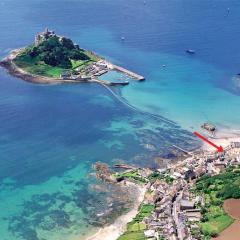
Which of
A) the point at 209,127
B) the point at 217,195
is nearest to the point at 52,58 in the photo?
the point at 209,127

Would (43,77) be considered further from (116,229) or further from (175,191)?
(116,229)

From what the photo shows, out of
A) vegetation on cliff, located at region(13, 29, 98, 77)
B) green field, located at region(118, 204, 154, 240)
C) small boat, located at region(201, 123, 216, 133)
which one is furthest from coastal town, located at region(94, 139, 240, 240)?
vegetation on cliff, located at region(13, 29, 98, 77)

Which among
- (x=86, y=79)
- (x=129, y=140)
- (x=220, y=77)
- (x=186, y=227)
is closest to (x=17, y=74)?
(x=86, y=79)

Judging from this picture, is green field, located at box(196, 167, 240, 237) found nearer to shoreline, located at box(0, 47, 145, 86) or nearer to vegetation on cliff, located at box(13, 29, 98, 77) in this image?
shoreline, located at box(0, 47, 145, 86)

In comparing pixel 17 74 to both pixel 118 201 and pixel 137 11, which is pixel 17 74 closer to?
pixel 118 201

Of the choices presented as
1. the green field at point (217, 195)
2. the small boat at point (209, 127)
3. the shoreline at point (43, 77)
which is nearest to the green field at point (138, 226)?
the green field at point (217, 195)
